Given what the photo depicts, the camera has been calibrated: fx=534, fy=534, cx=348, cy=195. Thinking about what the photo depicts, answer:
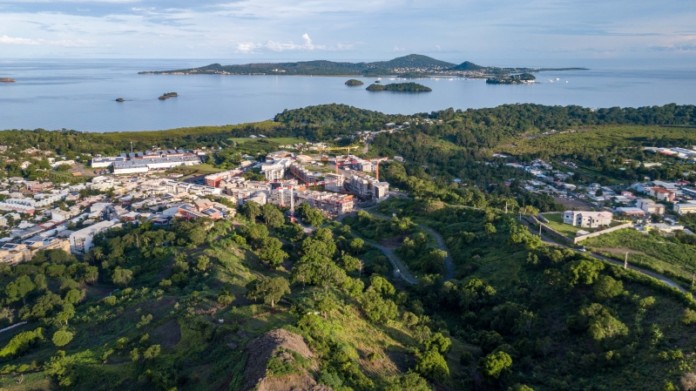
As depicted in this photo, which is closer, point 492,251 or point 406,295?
point 406,295

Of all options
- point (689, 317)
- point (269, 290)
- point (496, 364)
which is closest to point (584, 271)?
point (689, 317)

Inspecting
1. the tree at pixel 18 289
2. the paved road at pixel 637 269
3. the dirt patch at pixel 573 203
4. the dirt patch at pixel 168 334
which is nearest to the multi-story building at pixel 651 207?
the dirt patch at pixel 573 203

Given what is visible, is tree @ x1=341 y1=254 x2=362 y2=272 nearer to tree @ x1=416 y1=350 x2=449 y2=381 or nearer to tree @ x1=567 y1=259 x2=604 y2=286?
tree @ x1=567 y1=259 x2=604 y2=286

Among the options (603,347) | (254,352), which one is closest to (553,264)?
(603,347)

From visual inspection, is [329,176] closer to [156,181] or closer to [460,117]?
[156,181]

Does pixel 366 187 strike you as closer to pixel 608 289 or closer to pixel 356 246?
pixel 356 246

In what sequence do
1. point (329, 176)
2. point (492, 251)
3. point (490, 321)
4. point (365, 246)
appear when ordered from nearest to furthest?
point (490, 321) < point (492, 251) < point (365, 246) < point (329, 176)

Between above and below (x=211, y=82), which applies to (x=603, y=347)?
below

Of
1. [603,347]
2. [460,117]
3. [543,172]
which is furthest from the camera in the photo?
[460,117]
